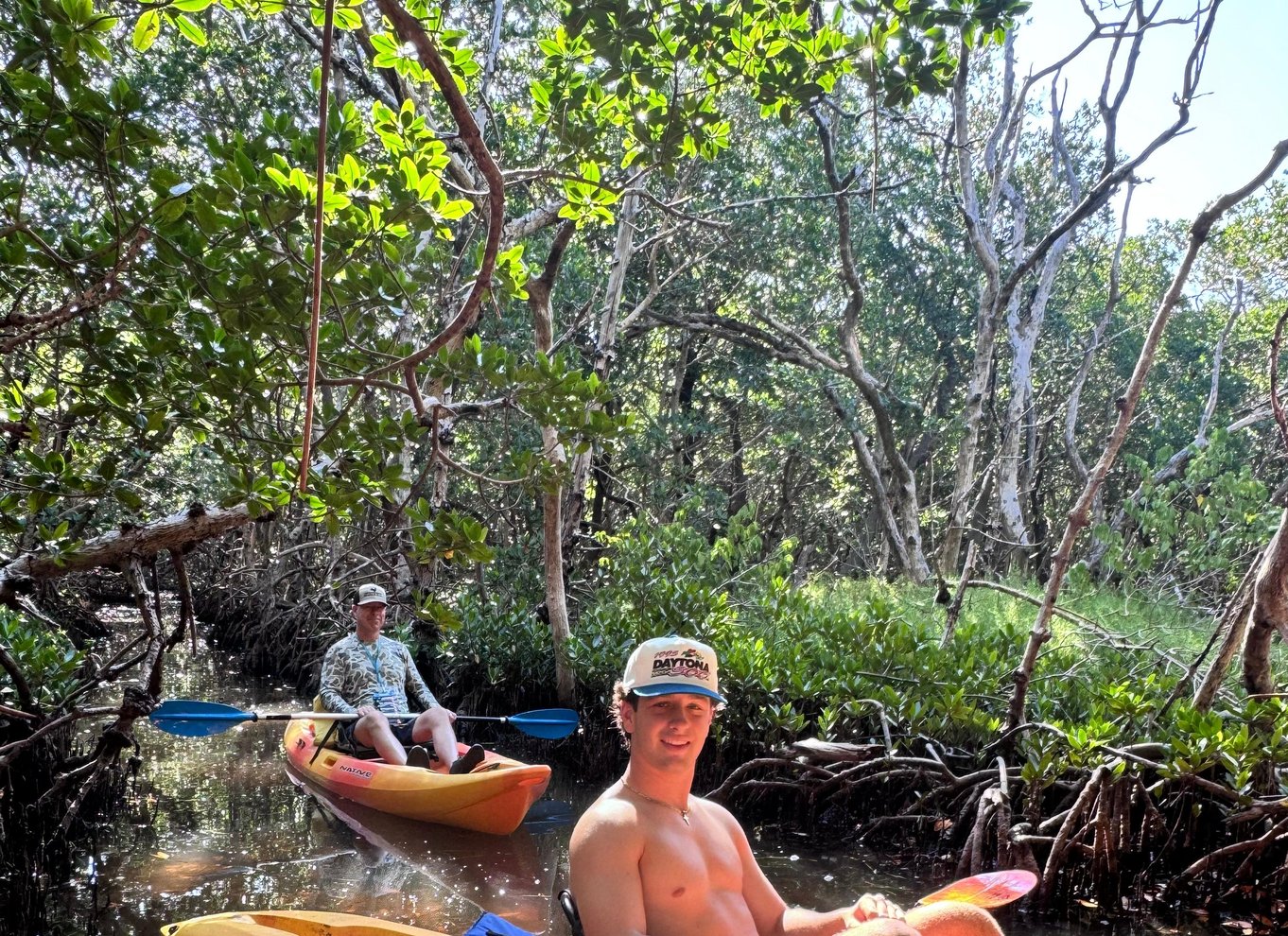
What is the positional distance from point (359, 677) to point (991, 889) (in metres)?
5.17

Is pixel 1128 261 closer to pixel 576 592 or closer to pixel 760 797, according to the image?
pixel 576 592

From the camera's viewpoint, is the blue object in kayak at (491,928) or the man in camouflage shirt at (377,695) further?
the man in camouflage shirt at (377,695)

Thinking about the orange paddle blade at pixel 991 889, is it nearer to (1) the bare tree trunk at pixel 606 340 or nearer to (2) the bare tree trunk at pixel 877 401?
(1) the bare tree trunk at pixel 606 340

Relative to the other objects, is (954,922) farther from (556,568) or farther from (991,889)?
(556,568)

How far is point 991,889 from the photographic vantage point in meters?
2.89

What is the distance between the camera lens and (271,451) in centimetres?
374

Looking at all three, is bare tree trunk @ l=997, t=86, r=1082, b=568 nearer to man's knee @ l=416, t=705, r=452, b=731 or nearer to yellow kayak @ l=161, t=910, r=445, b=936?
man's knee @ l=416, t=705, r=452, b=731

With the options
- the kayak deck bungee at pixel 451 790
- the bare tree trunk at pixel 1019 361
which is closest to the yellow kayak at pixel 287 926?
the kayak deck bungee at pixel 451 790

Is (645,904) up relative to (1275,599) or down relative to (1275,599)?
down

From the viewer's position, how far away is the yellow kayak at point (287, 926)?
2.93 meters

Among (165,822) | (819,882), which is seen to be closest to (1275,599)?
(819,882)

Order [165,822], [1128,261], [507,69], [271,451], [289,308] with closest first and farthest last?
[289,308] < [271,451] < [165,822] < [507,69] < [1128,261]

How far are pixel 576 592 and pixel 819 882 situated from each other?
5.52 metres

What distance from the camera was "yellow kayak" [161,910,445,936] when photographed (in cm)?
293
